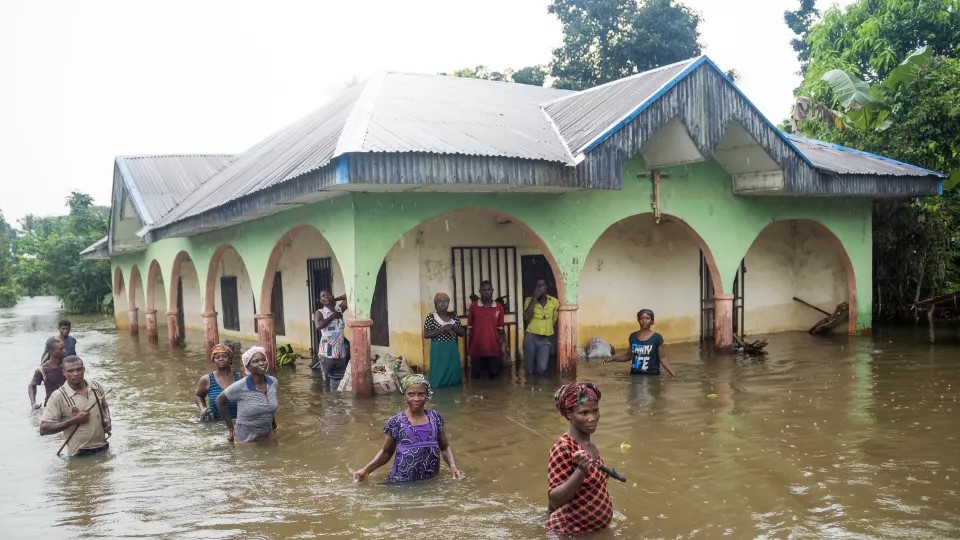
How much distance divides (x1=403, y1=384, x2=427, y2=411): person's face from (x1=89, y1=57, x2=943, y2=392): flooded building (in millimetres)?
3569

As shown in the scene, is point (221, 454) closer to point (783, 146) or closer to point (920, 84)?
point (783, 146)

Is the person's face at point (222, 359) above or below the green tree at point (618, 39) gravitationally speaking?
below

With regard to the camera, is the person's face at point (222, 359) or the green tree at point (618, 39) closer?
the person's face at point (222, 359)

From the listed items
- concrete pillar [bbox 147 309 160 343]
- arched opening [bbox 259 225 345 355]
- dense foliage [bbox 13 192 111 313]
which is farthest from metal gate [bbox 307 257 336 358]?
dense foliage [bbox 13 192 111 313]

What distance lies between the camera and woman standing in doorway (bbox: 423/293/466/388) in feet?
34.6

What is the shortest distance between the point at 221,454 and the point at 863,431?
6.03m

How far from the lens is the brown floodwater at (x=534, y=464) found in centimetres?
529

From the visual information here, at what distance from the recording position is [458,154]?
942 centimetres

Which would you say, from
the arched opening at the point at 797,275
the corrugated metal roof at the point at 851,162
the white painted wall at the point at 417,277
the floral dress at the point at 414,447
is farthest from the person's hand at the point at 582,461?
the arched opening at the point at 797,275

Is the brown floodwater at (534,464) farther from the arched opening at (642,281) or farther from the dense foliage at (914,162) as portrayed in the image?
the dense foliage at (914,162)

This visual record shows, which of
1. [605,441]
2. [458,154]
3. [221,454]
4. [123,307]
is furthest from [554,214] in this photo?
[123,307]

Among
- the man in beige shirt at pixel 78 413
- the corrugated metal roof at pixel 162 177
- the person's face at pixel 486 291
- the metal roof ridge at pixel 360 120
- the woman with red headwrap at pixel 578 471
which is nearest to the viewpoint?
the woman with red headwrap at pixel 578 471

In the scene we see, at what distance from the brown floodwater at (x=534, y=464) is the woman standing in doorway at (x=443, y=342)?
28 cm

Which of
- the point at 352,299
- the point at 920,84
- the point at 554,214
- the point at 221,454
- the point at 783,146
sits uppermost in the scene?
the point at 920,84
